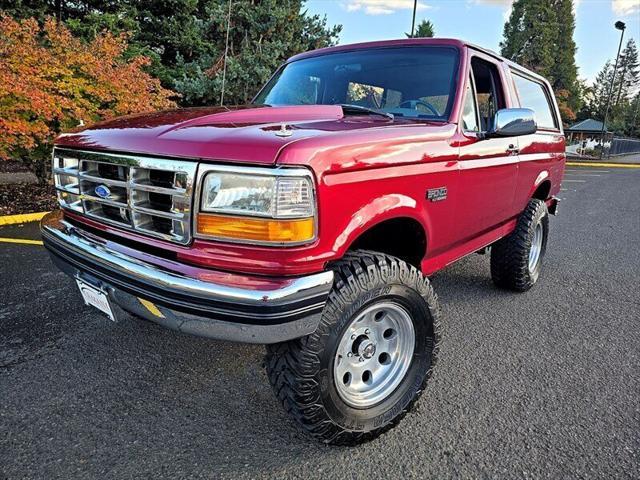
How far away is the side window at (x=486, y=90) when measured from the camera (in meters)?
3.05

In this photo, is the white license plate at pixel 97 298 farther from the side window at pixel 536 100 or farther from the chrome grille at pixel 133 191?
the side window at pixel 536 100

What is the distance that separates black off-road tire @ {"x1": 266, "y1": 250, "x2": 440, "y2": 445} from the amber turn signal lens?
0.95ft

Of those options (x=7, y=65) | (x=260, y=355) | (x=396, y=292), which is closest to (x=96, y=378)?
(x=260, y=355)

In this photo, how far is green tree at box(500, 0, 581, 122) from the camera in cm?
3656

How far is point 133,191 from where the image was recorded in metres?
1.94

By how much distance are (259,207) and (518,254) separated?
9.17 feet

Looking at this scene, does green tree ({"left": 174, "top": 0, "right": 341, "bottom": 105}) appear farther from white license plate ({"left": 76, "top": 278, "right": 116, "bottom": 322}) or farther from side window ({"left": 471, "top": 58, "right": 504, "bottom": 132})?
white license plate ({"left": 76, "top": 278, "right": 116, "bottom": 322})

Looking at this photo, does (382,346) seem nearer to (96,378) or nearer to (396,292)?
(396,292)

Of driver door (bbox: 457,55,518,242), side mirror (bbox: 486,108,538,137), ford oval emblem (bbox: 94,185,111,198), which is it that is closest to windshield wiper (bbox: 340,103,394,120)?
driver door (bbox: 457,55,518,242)

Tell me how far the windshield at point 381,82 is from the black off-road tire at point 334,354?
1130 millimetres

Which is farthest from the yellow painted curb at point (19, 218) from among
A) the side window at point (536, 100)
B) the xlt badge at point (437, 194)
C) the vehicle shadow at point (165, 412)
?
the side window at point (536, 100)

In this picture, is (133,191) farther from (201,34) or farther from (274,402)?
(201,34)

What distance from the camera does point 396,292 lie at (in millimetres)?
2070

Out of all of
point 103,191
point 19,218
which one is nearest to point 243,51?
point 19,218
